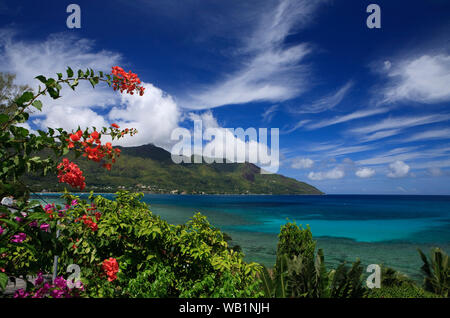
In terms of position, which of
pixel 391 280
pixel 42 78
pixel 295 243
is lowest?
pixel 391 280

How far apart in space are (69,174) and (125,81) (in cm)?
151

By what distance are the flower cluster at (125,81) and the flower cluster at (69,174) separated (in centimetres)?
127

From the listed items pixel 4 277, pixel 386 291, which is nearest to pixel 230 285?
pixel 4 277

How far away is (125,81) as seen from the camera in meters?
3.53

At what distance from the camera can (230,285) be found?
3414mm

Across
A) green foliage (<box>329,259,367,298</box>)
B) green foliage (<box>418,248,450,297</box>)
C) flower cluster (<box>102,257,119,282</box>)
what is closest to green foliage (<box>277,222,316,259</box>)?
green foliage (<box>329,259,367,298</box>)

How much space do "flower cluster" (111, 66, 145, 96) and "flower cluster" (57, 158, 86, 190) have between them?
1.27 meters

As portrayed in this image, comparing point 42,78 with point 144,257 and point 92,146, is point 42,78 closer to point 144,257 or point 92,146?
point 92,146

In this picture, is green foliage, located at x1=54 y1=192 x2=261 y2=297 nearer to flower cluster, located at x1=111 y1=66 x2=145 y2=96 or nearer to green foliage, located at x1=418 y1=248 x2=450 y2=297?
flower cluster, located at x1=111 y1=66 x2=145 y2=96

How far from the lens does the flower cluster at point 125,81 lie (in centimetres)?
347

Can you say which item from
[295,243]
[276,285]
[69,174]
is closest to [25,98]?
[69,174]
